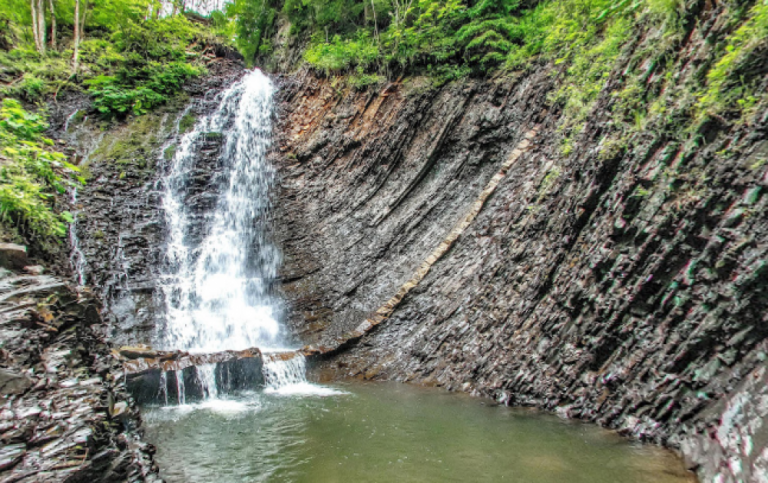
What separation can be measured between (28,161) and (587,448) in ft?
25.1

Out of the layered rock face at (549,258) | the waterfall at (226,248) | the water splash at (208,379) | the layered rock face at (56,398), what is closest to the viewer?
→ the layered rock face at (56,398)

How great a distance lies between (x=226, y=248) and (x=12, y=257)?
333 inches

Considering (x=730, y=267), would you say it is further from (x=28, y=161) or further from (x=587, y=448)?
(x=28, y=161)

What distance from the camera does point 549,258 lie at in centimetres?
628

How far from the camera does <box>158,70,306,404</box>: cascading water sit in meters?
10.1

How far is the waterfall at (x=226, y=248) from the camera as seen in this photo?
34.0 ft

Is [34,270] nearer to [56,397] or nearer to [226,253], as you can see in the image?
[56,397]

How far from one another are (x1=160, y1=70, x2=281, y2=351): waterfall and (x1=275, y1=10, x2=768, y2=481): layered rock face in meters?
0.94

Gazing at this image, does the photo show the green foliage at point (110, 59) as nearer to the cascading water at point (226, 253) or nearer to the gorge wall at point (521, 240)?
the gorge wall at point (521, 240)

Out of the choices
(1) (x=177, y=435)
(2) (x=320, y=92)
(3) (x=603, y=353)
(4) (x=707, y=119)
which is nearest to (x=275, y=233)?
(2) (x=320, y=92)

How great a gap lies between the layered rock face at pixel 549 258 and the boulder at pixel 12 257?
20.6ft

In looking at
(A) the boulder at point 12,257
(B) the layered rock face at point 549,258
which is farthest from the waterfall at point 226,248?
(A) the boulder at point 12,257

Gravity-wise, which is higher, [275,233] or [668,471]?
[275,233]

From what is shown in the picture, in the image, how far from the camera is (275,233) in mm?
12367
